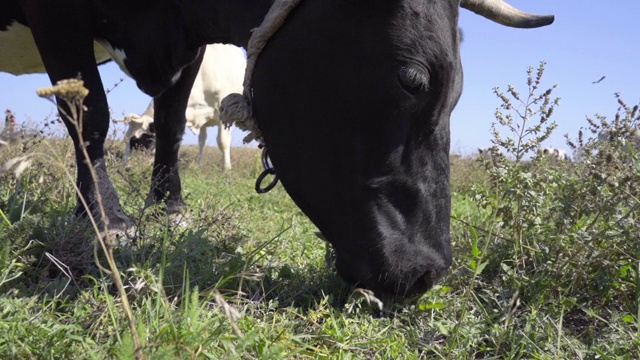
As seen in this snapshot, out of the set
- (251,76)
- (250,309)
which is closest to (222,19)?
(251,76)

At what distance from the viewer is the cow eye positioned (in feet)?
6.82

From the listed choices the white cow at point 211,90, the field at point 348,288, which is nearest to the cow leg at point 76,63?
the field at point 348,288

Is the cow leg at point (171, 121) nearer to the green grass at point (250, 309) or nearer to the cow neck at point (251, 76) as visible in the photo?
the green grass at point (250, 309)

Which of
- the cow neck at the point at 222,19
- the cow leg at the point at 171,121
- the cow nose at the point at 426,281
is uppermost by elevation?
the cow neck at the point at 222,19

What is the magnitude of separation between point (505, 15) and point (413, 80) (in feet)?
3.32

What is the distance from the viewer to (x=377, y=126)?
7.04 feet

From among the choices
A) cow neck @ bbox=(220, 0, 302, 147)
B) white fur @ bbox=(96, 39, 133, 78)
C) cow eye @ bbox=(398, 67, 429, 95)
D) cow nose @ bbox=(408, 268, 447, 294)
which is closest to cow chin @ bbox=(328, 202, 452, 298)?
cow nose @ bbox=(408, 268, 447, 294)

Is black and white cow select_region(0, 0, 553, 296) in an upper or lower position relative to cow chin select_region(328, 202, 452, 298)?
upper

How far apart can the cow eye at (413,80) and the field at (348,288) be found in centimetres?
61

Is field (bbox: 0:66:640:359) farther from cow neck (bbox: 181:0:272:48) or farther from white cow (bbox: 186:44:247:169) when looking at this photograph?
white cow (bbox: 186:44:247:169)

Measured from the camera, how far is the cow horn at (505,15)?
2.84 metres

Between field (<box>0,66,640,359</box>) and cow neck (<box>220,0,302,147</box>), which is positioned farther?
cow neck (<box>220,0,302,147</box>)

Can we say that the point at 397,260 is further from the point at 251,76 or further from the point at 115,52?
the point at 115,52

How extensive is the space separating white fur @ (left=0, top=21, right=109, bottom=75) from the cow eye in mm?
1963
